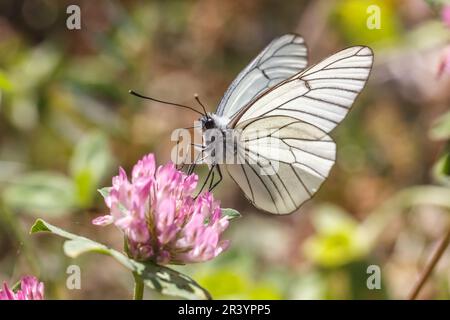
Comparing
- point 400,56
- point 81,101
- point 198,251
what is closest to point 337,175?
point 400,56

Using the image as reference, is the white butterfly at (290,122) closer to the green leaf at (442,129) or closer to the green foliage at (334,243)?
the green leaf at (442,129)

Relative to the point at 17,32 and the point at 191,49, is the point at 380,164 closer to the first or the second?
the point at 191,49

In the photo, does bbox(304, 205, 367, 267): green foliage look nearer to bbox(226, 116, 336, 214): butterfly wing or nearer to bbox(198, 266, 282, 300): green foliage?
bbox(198, 266, 282, 300): green foliage

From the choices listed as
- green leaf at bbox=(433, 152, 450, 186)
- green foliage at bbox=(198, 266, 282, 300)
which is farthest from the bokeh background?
green leaf at bbox=(433, 152, 450, 186)

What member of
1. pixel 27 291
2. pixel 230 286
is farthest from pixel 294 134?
pixel 27 291

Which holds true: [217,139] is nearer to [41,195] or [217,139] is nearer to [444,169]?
[444,169]

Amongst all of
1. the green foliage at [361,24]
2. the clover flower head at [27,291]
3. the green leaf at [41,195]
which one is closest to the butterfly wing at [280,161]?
the clover flower head at [27,291]

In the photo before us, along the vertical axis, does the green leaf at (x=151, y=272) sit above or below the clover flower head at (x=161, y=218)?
below
